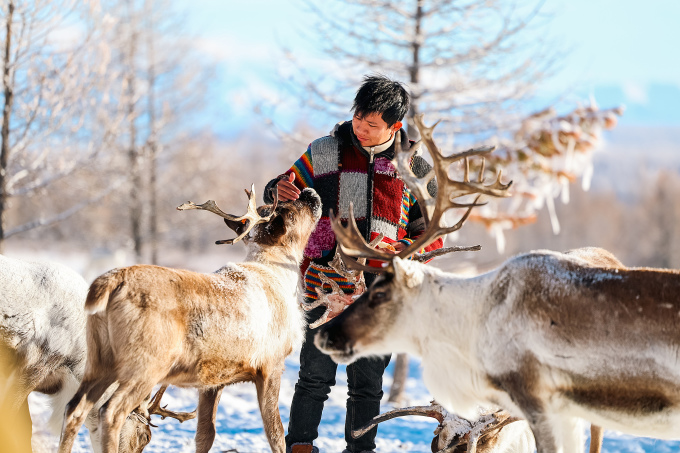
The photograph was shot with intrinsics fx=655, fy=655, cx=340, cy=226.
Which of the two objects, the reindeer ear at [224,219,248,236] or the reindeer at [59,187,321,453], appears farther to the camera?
the reindeer ear at [224,219,248,236]

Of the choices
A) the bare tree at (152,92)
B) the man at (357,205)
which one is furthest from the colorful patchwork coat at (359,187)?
the bare tree at (152,92)

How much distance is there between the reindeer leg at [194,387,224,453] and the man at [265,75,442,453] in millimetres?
480

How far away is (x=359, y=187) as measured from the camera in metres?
4.02

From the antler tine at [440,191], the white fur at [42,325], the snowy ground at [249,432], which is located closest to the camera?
the antler tine at [440,191]

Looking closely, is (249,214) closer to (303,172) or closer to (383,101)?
(303,172)

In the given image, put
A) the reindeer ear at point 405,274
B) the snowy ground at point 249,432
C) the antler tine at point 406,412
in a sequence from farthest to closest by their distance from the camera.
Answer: the snowy ground at point 249,432
the antler tine at point 406,412
the reindeer ear at point 405,274

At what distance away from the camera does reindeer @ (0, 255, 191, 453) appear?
393 cm

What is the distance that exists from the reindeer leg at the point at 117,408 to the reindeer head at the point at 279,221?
3.93ft

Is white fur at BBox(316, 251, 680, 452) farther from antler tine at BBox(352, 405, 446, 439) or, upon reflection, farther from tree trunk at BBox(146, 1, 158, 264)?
tree trunk at BBox(146, 1, 158, 264)

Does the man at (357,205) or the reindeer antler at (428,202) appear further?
the man at (357,205)

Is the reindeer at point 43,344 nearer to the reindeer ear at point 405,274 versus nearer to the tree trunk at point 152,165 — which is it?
the reindeer ear at point 405,274

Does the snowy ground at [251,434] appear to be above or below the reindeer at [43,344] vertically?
below

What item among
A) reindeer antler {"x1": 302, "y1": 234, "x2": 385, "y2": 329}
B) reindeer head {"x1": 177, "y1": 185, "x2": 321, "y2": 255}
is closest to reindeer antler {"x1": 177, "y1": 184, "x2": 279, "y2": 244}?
reindeer head {"x1": 177, "y1": 185, "x2": 321, "y2": 255}

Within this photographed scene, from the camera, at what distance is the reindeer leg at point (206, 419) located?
402cm
